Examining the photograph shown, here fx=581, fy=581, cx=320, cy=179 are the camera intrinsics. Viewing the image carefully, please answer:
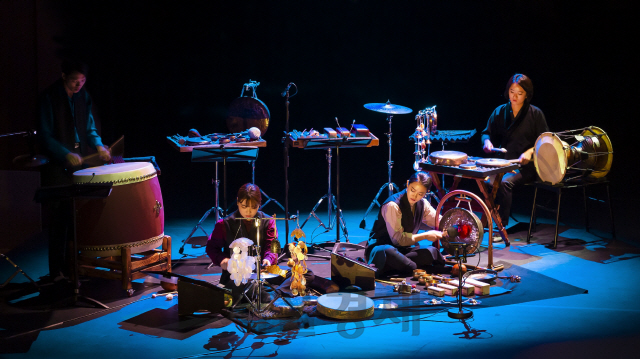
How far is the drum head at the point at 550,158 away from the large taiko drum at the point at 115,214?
3786 mm

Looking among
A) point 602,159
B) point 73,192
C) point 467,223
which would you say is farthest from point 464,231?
point 73,192

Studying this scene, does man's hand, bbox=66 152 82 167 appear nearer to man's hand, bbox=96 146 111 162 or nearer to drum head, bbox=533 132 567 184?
man's hand, bbox=96 146 111 162

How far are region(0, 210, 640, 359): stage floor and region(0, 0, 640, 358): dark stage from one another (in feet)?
1.41

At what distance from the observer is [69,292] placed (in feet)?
14.6

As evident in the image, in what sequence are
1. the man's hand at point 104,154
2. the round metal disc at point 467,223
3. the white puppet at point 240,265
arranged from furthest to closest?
the man's hand at point 104,154 → the round metal disc at point 467,223 → the white puppet at point 240,265

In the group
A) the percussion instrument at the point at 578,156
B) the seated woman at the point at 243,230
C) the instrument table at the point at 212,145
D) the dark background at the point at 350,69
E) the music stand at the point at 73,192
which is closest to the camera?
the music stand at the point at 73,192

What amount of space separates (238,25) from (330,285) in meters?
4.71

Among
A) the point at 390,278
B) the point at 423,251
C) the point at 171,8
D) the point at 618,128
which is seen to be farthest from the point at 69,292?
the point at 618,128

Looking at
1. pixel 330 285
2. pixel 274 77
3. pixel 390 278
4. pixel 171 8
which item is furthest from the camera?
pixel 274 77

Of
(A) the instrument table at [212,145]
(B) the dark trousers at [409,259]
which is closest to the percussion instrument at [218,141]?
(A) the instrument table at [212,145]

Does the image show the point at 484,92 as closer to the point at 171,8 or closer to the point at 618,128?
the point at 618,128

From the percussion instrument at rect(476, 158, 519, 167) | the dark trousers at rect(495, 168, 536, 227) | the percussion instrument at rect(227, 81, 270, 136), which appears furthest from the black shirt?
the percussion instrument at rect(227, 81, 270, 136)

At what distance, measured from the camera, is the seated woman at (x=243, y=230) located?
13.8 ft

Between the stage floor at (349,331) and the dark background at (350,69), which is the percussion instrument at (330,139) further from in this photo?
the dark background at (350,69)
